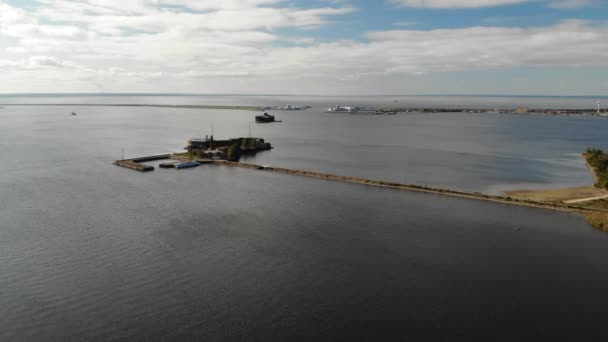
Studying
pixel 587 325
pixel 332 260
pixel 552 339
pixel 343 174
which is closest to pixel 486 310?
pixel 552 339

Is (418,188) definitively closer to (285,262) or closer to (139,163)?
(285,262)

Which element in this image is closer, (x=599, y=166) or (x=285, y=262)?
(x=285, y=262)

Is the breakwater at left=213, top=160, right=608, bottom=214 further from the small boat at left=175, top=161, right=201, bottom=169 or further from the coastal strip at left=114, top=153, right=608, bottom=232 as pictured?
the small boat at left=175, top=161, right=201, bottom=169

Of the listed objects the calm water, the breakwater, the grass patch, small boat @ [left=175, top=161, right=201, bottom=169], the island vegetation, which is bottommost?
the calm water

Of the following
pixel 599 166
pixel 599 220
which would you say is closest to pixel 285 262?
pixel 599 220

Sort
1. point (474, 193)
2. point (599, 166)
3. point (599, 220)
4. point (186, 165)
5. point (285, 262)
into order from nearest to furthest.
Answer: point (285, 262)
point (599, 220)
point (474, 193)
point (599, 166)
point (186, 165)

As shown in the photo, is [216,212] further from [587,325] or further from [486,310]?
[587,325]

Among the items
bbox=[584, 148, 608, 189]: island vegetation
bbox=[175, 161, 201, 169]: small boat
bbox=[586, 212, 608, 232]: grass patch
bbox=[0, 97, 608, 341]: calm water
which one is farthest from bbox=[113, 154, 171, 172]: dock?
bbox=[584, 148, 608, 189]: island vegetation

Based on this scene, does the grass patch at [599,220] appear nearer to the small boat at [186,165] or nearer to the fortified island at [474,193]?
the fortified island at [474,193]
